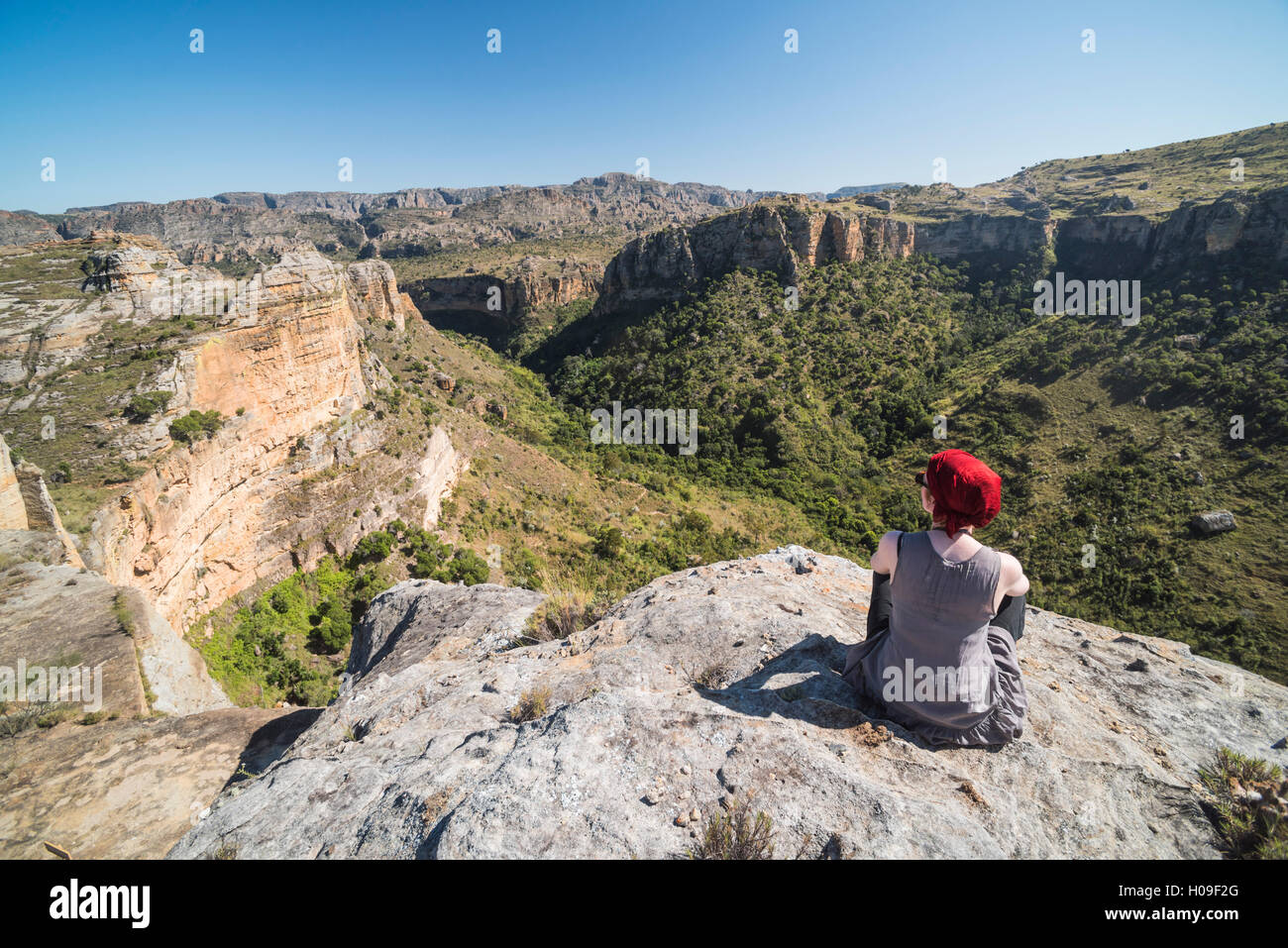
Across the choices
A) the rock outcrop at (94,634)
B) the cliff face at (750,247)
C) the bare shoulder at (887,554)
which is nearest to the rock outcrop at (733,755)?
the bare shoulder at (887,554)

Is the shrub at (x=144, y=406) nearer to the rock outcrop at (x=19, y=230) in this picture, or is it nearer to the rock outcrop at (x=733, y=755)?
the rock outcrop at (x=733, y=755)

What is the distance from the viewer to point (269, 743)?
6387mm

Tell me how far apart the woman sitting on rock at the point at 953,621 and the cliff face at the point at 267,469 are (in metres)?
15.8

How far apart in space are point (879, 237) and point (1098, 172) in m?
43.6

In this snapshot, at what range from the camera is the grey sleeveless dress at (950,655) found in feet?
10.8

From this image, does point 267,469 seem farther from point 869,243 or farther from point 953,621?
point 869,243

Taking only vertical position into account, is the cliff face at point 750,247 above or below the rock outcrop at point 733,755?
above

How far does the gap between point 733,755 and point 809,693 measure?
1107mm

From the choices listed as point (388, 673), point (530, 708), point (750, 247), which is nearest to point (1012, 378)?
point (750, 247)

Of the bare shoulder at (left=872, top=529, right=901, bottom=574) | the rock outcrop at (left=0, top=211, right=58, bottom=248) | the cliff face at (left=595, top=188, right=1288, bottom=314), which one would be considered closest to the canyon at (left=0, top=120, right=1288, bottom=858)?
the bare shoulder at (left=872, top=529, right=901, bottom=574)

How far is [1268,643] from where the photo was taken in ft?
57.3

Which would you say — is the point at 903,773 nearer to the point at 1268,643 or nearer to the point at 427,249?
the point at 1268,643

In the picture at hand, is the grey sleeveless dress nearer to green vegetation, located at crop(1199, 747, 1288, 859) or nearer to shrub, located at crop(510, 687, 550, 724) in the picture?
green vegetation, located at crop(1199, 747, 1288, 859)
